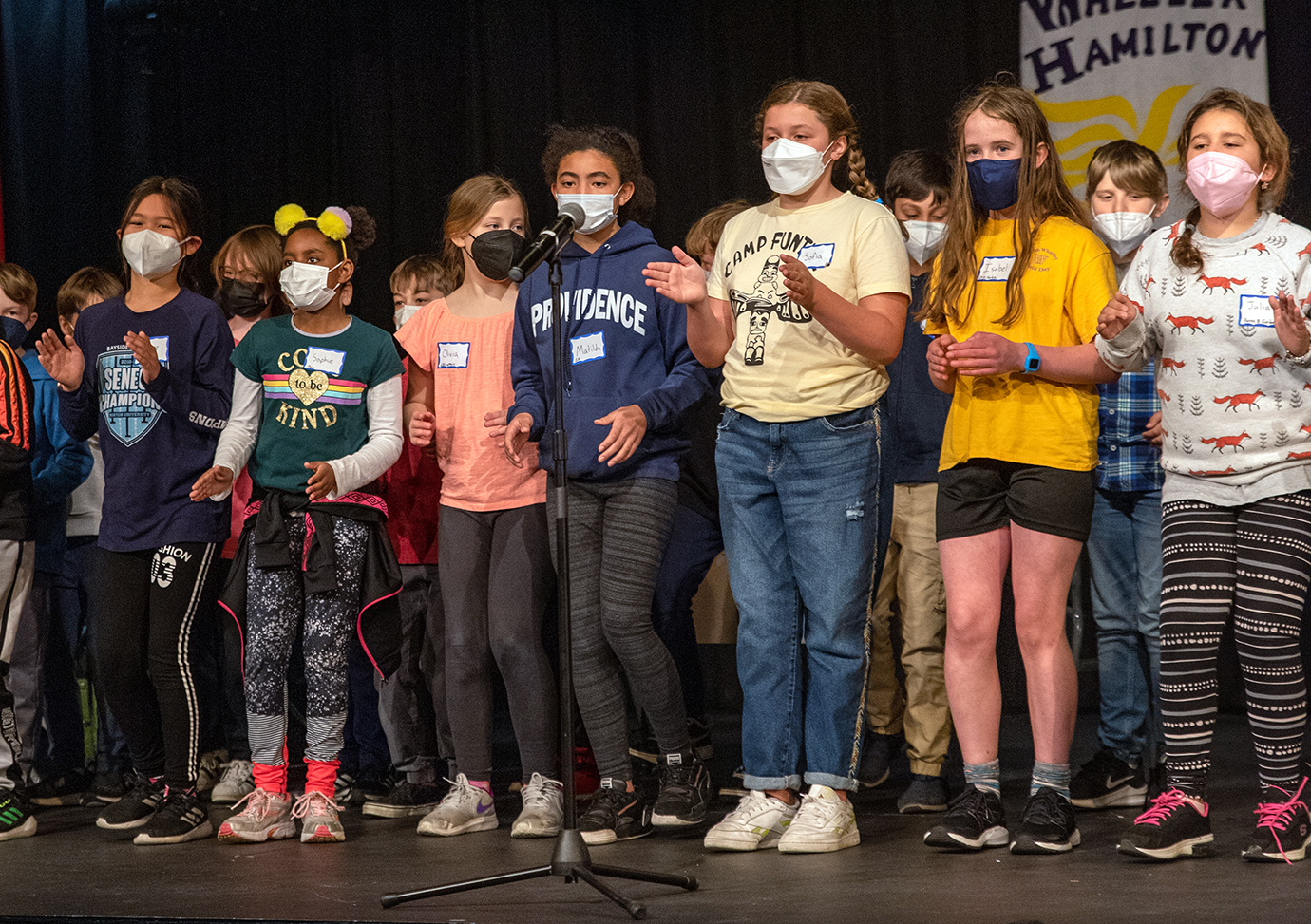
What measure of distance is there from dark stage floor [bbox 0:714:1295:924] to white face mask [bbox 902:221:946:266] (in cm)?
154

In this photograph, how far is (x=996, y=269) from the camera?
3.06 metres

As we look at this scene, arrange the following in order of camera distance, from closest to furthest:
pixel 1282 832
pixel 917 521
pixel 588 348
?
pixel 1282 832 < pixel 588 348 < pixel 917 521

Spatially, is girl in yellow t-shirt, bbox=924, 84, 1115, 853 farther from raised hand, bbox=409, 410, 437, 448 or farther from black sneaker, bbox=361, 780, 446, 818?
black sneaker, bbox=361, 780, 446, 818

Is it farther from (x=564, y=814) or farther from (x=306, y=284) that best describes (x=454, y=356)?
(x=564, y=814)

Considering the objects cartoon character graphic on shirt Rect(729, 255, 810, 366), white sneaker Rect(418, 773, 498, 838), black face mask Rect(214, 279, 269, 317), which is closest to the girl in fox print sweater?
cartoon character graphic on shirt Rect(729, 255, 810, 366)

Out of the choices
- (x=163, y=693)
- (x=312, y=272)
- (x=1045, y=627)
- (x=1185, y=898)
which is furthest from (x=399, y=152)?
(x=1185, y=898)

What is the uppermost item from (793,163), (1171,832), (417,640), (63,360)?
(793,163)

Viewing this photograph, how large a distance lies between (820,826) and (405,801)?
4.34 ft

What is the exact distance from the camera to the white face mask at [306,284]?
359cm

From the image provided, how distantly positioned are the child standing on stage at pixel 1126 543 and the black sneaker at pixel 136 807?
2477mm

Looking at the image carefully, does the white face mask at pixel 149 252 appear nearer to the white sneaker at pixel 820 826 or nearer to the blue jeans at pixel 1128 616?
the white sneaker at pixel 820 826

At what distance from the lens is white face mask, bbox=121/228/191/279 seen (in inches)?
148

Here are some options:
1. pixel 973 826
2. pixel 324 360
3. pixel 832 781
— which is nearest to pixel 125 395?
pixel 324 360

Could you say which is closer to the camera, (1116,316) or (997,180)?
(1116,316)
